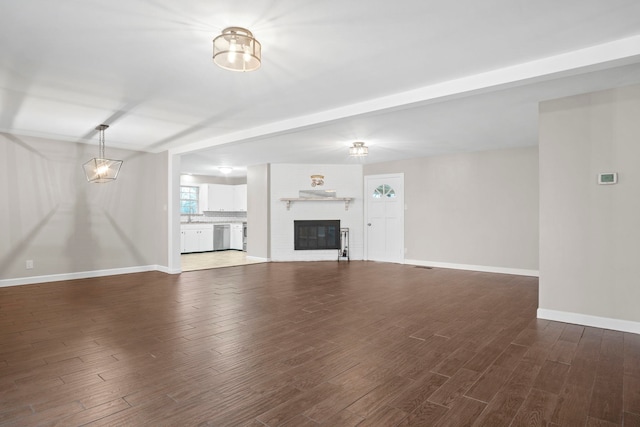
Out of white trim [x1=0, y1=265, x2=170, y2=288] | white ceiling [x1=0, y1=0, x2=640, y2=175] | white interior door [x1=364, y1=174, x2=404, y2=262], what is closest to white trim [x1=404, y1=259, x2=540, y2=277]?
white interior door [x1=364, y1=174, x2=404, y2=262]

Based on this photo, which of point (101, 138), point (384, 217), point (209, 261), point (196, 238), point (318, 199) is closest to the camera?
point (101, 138)

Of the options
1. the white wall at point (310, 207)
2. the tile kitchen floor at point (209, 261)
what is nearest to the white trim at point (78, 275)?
the tile kitchen floor at point (209, 261)

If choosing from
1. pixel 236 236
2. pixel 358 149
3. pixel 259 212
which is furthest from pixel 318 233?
pixel 236 236

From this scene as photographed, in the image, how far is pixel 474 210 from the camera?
715cm

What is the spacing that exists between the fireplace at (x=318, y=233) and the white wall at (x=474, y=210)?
1.80m

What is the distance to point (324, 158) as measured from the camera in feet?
26.2

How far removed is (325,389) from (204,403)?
2.47 ft

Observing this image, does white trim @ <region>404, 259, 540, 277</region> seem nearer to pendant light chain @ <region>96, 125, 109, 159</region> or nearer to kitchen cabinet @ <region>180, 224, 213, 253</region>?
kitchen cabinet @ <region>180, 224, 213, 253</region>

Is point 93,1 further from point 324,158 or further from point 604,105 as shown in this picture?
point 324,158

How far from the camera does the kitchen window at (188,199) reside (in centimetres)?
1102

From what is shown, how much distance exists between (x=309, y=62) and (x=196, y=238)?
8471 millimetres

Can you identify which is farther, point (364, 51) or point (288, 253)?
point (288, 253)

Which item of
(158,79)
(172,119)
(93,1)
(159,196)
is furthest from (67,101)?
(159,196)

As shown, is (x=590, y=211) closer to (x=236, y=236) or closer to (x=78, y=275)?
(x=78, y=275)
